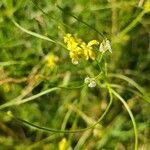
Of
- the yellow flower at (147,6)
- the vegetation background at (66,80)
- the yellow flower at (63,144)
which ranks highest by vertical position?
the yellow flower at (147,6)

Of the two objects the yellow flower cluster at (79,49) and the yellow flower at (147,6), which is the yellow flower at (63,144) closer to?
the yellow flower cluster at (79,49)

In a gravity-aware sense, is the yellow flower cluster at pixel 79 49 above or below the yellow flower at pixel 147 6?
below

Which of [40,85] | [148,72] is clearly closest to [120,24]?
[148,72]

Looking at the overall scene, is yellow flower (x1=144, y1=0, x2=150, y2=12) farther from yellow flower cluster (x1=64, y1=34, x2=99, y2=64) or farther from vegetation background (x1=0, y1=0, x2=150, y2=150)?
yellow flower cluster (x1=64, y1=34, x2=99, y2=64)

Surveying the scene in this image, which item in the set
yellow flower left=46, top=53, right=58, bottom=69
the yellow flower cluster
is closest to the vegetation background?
yellow flower left=46, top=53, right=58, bottom=69

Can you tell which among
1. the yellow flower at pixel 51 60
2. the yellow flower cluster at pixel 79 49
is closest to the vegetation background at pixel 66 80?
the yellow flower at pixel 51 60

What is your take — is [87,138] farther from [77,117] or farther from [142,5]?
[142,5]

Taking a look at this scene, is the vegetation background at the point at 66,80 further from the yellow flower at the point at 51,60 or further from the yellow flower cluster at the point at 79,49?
the yellow flower cluster at the point at 79,49

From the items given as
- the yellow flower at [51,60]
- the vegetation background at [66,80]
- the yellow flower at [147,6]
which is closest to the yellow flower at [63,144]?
the vegetation background at [66,80]

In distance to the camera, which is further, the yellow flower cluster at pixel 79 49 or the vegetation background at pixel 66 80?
the vegetation background at pixel 66 80
